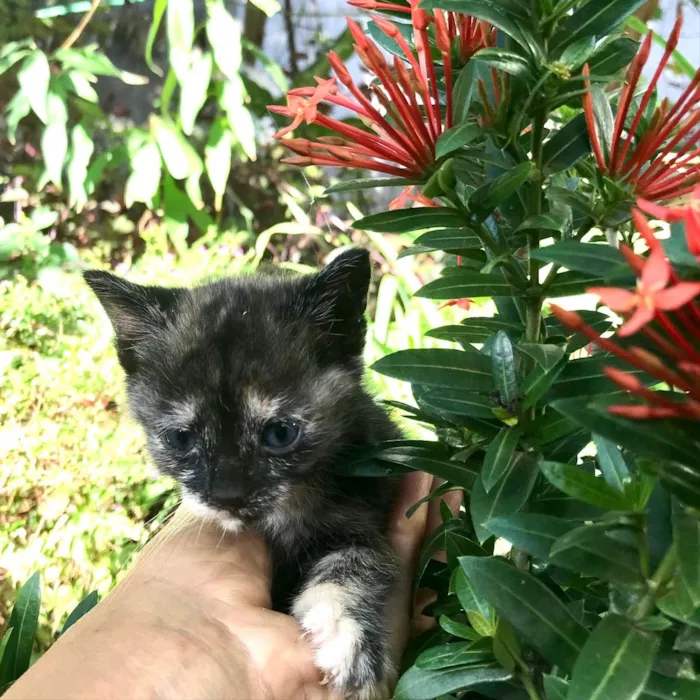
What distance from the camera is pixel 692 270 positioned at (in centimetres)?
40

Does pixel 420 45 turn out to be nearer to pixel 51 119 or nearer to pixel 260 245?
pixel 260 245

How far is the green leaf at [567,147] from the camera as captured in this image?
2.21ft

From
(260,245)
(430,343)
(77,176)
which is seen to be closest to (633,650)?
(430,343)

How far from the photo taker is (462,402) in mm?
678

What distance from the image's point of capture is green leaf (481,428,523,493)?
0.62m

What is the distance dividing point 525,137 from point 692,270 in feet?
1.28

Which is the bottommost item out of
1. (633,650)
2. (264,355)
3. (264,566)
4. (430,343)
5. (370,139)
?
(430,343)

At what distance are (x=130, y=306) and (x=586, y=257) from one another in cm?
99

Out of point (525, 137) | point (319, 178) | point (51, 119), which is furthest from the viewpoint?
point (319, 178)

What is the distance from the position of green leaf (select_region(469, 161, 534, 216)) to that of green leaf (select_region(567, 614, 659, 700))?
40 centimetres

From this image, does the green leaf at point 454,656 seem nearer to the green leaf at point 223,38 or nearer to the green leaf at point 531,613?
the green leaf at point 531,613

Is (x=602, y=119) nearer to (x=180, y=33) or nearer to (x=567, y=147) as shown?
(x=567, y=147)

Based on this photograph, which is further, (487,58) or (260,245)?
(260,245)

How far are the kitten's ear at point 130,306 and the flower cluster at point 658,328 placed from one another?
100 centimetres
